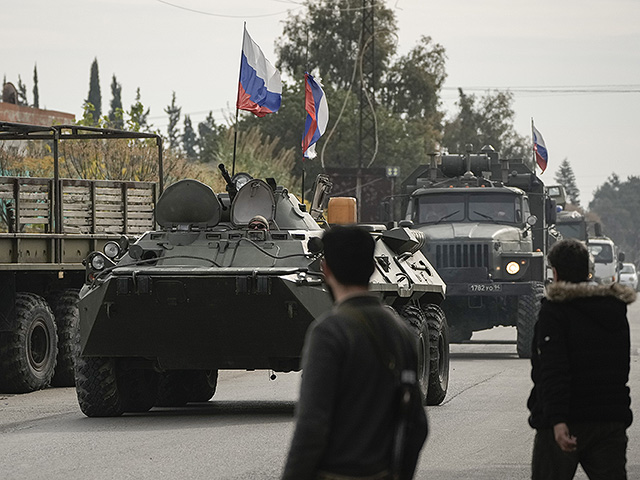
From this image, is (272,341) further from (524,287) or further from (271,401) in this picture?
(524,287)

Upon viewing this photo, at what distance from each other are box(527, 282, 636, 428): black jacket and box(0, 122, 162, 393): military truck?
10.9 meters

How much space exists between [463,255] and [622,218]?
542 ft

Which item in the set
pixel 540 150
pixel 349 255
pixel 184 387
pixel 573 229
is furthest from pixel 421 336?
pixel 573 229

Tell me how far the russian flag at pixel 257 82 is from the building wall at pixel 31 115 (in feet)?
104

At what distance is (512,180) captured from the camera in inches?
944

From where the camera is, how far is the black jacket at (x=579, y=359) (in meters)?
6.12

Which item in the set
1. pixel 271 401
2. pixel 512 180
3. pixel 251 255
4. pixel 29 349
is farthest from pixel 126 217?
pixel 512 180

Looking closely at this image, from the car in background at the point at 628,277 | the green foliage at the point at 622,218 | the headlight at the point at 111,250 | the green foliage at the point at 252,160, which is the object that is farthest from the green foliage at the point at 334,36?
the green foliage at the point at 622,218

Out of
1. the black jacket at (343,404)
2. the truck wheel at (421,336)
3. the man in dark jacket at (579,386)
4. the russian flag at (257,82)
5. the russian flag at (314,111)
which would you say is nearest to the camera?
the black jacket at (343,404)

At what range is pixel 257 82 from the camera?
20.2 meters

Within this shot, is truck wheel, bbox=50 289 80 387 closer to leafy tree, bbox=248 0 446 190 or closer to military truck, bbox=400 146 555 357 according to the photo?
military truck, bbox=400 146 555 357

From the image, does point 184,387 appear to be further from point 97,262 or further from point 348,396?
point 348,396

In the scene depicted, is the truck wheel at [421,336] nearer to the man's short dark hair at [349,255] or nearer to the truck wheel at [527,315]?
the truck wheel at [527,315]

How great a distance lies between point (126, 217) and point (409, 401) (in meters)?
14.4
